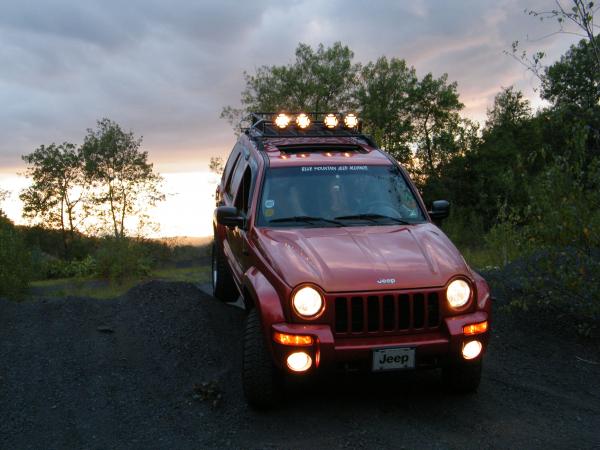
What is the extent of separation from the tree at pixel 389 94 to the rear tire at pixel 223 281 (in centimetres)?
3519

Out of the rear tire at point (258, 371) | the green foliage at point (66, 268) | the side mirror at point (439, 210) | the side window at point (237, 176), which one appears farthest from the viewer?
the green foliage at point (66, 268)

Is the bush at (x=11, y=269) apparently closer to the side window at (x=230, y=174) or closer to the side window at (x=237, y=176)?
the side window at (x=230, y=174)

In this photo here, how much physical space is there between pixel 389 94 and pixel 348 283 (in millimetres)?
41619

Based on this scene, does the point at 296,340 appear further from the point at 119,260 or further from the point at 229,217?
the point at 119,260

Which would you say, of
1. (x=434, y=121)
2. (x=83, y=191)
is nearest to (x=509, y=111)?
(x=434, y=121)

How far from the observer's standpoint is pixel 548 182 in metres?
7.40

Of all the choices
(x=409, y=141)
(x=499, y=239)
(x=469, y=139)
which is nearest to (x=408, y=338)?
(x=499, y=239)

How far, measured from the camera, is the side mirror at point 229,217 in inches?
237

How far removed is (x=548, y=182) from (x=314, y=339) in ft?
13.4

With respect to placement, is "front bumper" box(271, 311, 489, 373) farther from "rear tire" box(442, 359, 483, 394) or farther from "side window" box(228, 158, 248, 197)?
"side window" box(228, 158, 248, 197)

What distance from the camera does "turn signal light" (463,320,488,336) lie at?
189 inches

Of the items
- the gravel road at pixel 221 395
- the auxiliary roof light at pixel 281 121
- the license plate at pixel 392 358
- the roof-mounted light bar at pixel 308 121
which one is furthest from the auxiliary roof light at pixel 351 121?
the license plate at pixel 392 358

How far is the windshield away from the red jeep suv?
0.03ft

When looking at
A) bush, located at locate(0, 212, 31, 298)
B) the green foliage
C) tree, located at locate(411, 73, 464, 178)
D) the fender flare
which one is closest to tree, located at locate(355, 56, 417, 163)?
tree, located at locate(411, 73, 464, 178)
